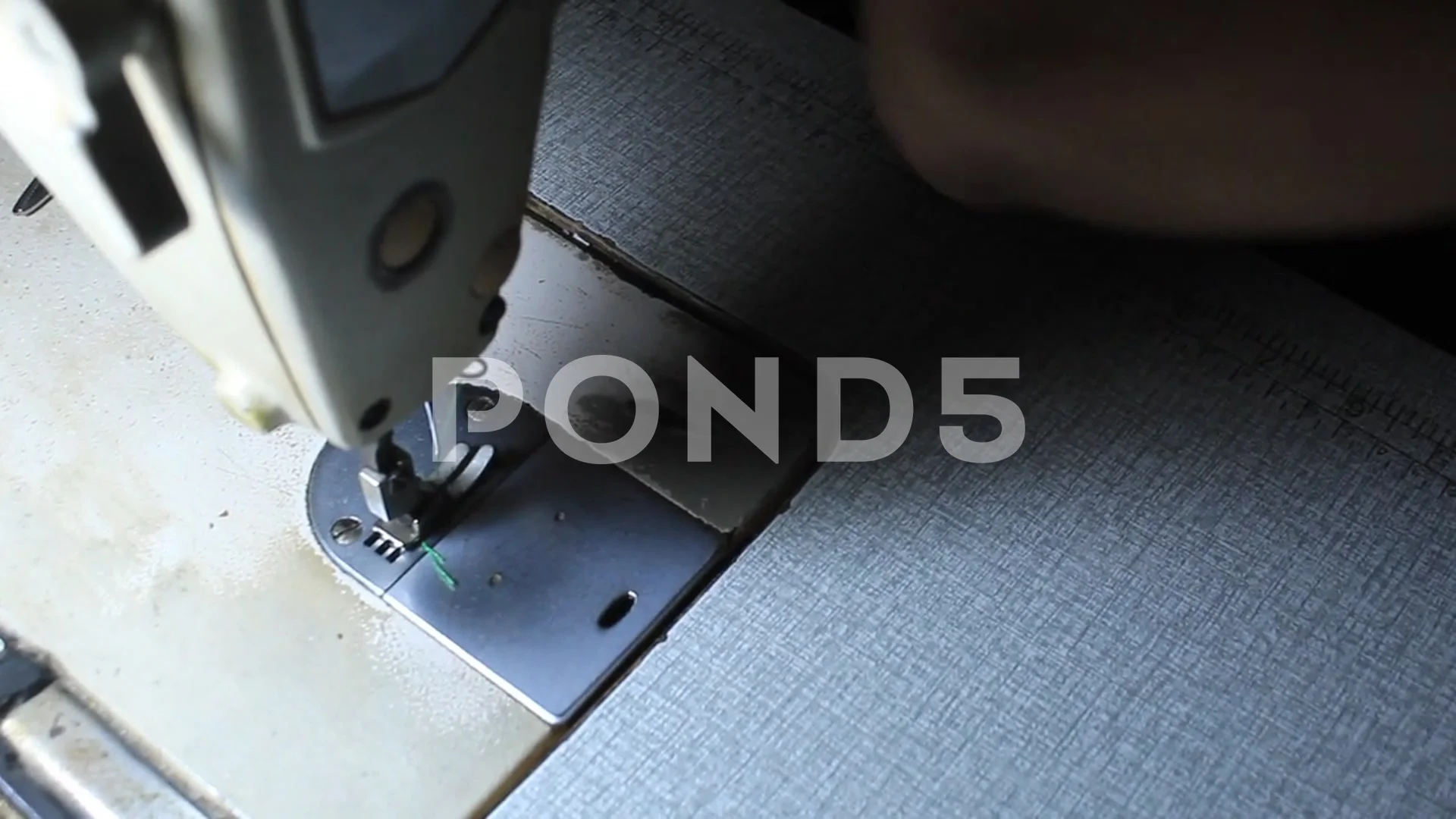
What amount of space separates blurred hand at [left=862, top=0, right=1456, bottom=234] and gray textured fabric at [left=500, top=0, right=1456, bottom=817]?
148mm

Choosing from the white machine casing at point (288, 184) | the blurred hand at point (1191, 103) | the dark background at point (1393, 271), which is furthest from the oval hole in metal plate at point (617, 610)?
the dark background at point (1393, 271)

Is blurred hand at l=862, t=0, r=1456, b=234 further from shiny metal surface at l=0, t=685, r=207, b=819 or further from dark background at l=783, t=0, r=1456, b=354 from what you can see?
shiny metal surface at l=0, t=685, r=207, b=819

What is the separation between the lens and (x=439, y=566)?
71 centimetres

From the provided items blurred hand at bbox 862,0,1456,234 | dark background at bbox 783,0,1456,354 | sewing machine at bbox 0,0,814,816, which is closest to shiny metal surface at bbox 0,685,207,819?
sewing machine at bbox 0,0,814,816

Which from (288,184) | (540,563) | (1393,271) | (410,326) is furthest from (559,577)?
(1393,271)

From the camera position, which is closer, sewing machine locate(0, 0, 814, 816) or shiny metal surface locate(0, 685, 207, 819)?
sewing machine locate(0, 0, 814, 816)

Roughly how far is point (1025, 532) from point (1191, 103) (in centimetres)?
25

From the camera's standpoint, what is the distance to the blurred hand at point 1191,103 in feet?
1.94

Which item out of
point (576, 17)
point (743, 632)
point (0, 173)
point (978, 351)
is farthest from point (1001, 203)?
point (0, 173)

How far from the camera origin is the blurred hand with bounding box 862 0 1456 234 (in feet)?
1.94

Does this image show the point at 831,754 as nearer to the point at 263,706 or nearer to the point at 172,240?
the point at 263,706

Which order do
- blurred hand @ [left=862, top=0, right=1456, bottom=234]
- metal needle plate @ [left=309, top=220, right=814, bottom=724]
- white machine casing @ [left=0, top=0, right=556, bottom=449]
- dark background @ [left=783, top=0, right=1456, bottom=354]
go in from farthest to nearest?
dark background @ [left=783, top=0, right=1456, bottom=354], metal needle plate @ [left=309, top=220, right=814, bottom=724], blurred hand @ [left=862, top=0, right=1456, bottom=234], white machine casing @ [left=0, top=0, right=556, bottom=449]

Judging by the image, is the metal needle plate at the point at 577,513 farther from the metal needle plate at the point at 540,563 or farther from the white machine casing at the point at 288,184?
the white machine casing at the point at 288,184

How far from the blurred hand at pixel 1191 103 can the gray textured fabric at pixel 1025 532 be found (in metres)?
0.15
